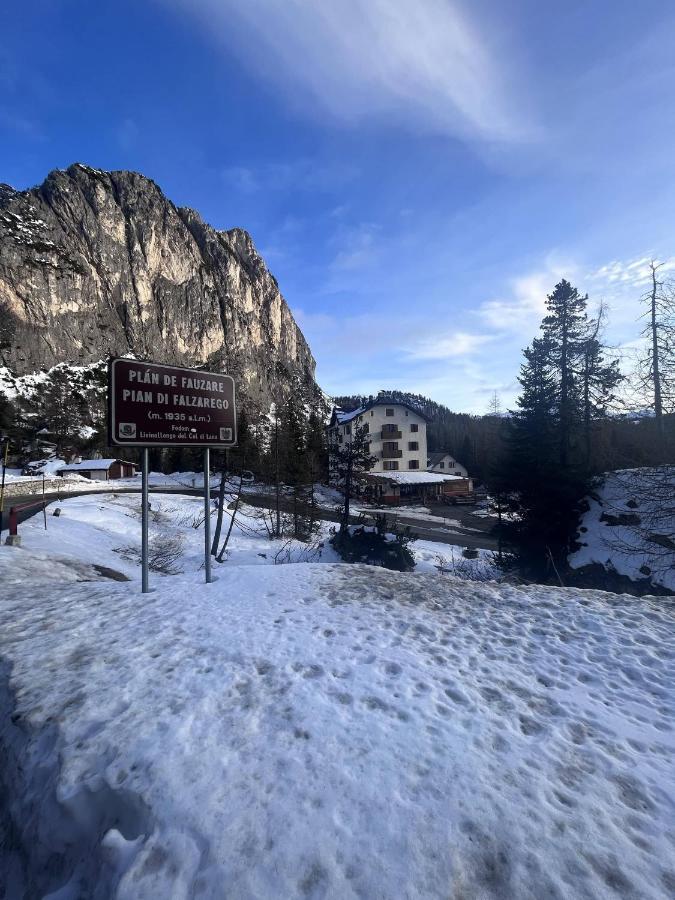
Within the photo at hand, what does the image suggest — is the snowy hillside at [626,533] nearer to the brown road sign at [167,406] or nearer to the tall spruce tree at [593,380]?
the tall spruce tree at [593,380]

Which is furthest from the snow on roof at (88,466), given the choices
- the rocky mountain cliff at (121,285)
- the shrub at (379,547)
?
the rocky mountain cliff at (121,285)

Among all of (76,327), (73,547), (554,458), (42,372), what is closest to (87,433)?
(42,372)

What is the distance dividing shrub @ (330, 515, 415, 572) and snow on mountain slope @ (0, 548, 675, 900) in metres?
14.2

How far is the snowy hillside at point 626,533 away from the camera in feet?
48.0

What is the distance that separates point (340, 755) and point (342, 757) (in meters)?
0.03

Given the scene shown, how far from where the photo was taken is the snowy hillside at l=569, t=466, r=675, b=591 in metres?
14.6

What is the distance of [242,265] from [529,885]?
597 feet

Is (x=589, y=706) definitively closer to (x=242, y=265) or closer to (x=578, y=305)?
(x=578, y=305)

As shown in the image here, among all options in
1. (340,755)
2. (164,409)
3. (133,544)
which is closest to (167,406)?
(164,409)

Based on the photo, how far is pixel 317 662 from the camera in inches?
176

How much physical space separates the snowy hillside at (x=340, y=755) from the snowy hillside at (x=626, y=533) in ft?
36.8

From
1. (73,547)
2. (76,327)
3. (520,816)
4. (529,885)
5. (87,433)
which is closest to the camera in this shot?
(529,885)

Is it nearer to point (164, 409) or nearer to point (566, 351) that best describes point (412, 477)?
point (566, 351)

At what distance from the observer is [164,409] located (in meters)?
7.50
